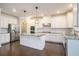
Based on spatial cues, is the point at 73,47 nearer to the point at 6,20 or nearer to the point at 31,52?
the point at 31,52

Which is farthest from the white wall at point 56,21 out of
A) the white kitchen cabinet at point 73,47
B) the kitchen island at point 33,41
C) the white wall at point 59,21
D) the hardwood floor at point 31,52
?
the white kitchen cabinet at point 73,47

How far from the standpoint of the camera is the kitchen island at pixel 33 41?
17.4ft

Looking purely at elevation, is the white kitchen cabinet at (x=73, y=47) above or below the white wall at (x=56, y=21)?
below

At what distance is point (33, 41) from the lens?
568 cm

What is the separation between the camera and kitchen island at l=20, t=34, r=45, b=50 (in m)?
5.29

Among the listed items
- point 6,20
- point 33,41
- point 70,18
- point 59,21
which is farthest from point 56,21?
point 6,20

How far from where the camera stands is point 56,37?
19.0ft

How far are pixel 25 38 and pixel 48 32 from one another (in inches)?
60.6

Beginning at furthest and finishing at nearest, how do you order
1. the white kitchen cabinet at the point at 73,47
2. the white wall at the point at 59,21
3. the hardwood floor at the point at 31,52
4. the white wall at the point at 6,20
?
the white wall at the point at 6,20 → the white wall at the point at 59,21 → the hardwood floor at the point at 31,52 → the white kitchen cabinet at the point at 73,47

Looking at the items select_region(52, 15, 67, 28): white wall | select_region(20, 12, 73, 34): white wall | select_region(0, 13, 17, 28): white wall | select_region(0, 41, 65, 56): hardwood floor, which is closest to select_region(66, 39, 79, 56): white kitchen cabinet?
select_region(0, 41, 65, 56): hardwood floor

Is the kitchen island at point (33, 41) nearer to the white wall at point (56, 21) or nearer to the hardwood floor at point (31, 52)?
the hardwood floor at point (31, 52)

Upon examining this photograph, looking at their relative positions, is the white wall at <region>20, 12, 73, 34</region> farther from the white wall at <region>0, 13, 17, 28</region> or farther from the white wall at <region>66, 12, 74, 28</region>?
the white wall at <region>0, 13, 17, 28</region>

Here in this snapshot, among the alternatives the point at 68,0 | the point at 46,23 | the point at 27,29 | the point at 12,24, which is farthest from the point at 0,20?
the point at 68,0

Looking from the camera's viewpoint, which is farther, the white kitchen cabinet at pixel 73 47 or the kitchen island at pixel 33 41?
the kitchen island at pixel 33 41
